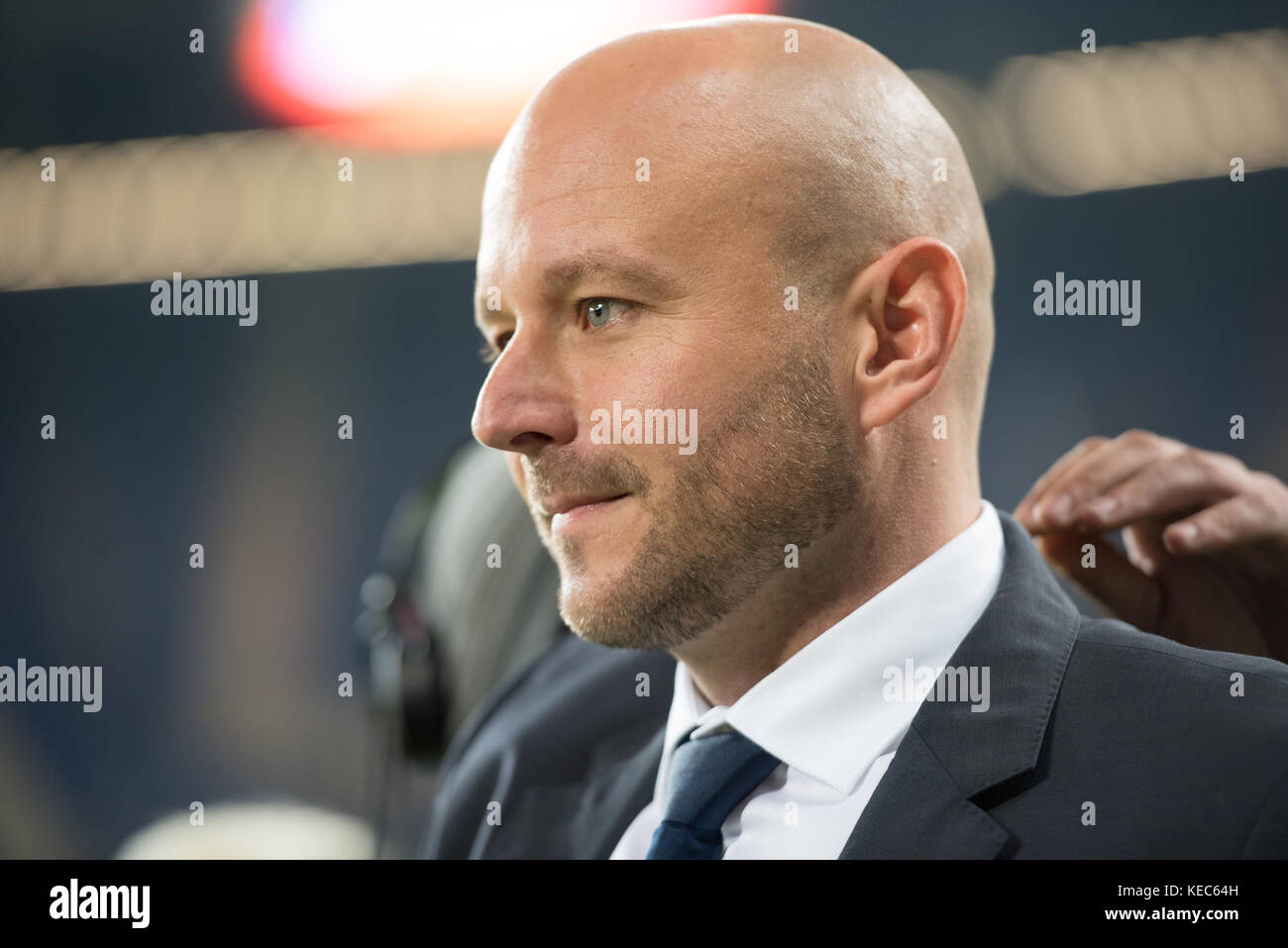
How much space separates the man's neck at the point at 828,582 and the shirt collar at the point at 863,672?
0.02m

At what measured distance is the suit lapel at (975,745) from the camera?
0.99 meters

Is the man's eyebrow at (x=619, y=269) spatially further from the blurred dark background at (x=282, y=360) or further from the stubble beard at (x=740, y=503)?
the blurred dark background at (x=282, y=360)

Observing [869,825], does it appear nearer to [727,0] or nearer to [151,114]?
[727,0]

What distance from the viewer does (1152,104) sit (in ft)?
5.38

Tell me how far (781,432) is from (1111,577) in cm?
52

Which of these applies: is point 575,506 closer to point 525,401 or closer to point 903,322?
point 525,401

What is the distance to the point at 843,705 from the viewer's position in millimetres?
1119

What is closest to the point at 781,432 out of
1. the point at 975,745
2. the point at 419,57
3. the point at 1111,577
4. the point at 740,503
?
the point at 740,503

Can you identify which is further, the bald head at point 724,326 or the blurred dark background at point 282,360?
the blurred dark background at point 282,360

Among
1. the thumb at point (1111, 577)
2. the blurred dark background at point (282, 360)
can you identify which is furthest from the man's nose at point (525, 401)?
the blurred dark background at point (282, 360)

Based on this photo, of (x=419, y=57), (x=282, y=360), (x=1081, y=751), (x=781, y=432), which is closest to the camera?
(x=1081, y=751)

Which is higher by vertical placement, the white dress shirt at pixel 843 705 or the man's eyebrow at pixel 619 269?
the man's eyebrow at pixel 619 269

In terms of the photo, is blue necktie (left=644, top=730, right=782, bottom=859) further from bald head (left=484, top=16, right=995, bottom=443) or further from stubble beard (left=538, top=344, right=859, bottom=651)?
bald head (left=484, top=16, right=995, bottom=443)

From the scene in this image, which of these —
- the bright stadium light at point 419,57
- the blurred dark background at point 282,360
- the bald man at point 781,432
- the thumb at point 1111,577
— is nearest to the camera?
the bald man at point 781,432
